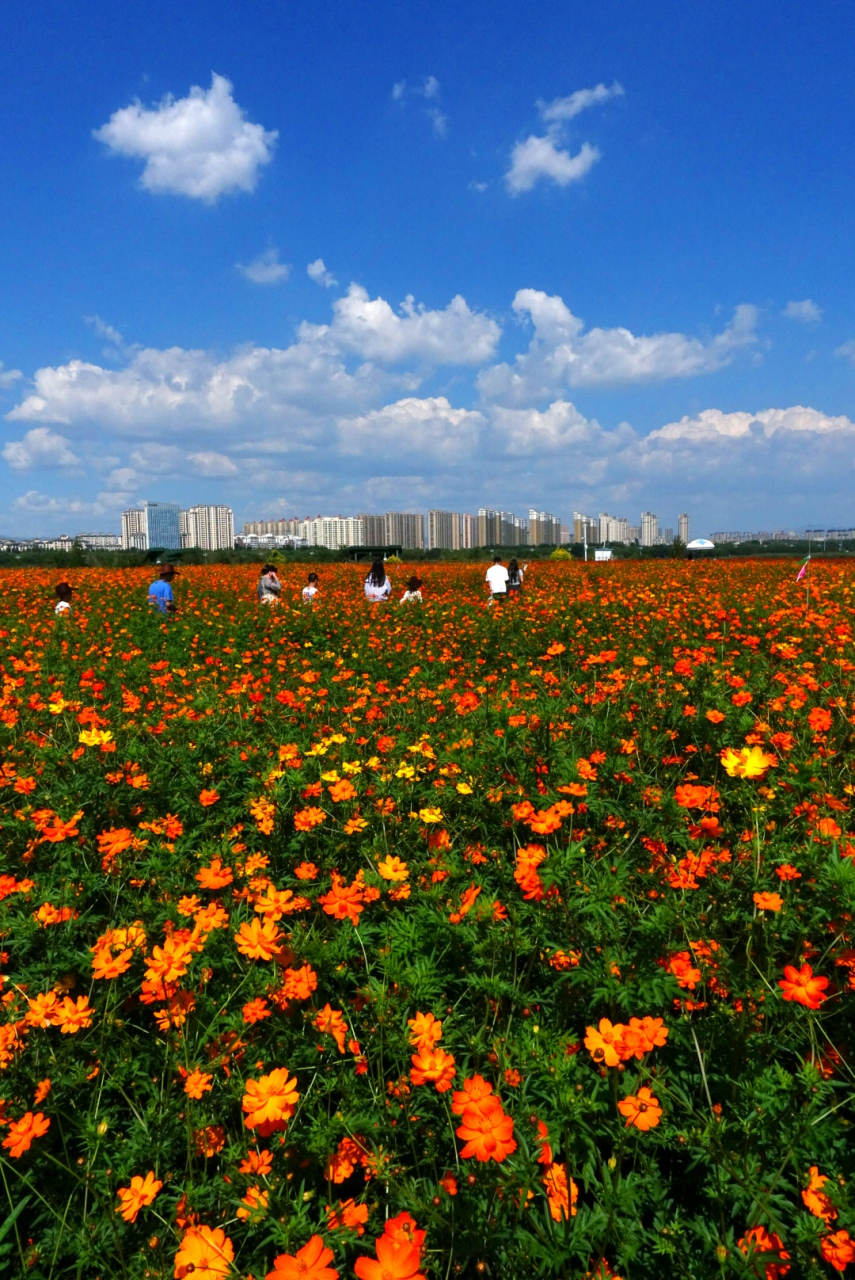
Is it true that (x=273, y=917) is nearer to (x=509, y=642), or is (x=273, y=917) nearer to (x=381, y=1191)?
(x=381, y=1191)

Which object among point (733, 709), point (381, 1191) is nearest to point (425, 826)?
point (381, 1191)

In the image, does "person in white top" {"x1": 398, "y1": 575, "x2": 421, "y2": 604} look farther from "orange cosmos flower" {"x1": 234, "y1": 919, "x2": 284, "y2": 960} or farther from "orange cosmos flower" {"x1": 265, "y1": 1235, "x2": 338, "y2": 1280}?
"orange cosmos flower" {"x1": 265, "y1": 1235, "x2": 338, "y2": 1280}

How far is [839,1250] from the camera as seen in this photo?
3.10 feet

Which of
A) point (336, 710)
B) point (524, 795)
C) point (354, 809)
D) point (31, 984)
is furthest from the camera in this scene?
point (336, 710)

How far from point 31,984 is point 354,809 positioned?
941mm

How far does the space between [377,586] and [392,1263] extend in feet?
28.7

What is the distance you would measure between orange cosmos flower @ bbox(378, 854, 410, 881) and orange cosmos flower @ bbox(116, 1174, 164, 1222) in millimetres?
749

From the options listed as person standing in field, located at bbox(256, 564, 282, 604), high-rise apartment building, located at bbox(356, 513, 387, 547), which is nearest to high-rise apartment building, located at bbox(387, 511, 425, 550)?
high-rise apartment building, located at bbox(356, 513, 387, 547)

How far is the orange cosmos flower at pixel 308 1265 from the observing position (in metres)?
0.82

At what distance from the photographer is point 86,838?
7.13 ft

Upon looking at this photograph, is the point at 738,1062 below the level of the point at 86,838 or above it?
below

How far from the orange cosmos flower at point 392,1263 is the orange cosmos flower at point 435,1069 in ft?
0.90

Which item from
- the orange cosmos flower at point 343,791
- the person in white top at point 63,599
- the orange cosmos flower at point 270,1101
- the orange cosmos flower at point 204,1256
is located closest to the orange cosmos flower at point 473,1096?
the orange cosmos flower at point 270,1101

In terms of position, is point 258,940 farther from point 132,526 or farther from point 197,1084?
point 132,526
